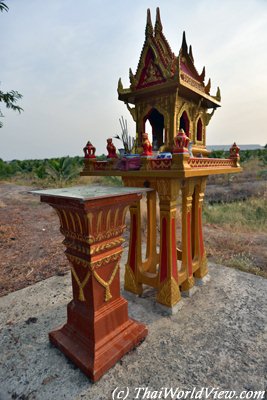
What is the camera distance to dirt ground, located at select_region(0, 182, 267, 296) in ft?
17.3

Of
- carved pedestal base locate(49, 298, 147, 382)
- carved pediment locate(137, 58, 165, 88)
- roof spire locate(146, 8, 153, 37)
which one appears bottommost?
carved pedestal base locate(49, 298, 147, 382)

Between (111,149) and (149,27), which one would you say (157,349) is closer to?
(111,149)

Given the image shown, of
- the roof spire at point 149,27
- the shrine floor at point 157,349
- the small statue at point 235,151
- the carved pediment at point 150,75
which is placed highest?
the roof spire at point 149,27

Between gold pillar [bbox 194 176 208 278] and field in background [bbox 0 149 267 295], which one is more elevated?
gold pillar [bbox 194 176 208 278]

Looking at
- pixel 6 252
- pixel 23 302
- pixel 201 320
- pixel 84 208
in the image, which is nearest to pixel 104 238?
pixel 84 208

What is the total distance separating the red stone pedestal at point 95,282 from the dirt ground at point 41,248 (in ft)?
7.81

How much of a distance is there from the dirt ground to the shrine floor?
2.87ft

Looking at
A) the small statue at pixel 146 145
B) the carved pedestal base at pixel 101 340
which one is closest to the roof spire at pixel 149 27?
the small statue at pixel 146 145

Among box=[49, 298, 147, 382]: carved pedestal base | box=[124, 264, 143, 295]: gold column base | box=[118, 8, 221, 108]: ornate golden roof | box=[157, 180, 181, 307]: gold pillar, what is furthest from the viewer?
box=[124, 264, 143, 295]: gold column base

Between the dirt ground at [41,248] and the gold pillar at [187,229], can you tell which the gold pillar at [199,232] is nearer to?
the gold pillar at [187,229]

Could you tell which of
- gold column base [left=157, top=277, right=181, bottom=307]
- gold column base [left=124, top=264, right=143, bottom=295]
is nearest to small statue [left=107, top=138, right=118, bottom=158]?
gold column base [left=124, top=264, right=143, bottom=295]

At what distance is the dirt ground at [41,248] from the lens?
17.3ft

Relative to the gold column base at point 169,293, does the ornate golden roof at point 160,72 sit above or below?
above

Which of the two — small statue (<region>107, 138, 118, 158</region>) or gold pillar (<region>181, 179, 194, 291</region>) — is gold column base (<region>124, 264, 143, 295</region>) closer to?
gold pillar (<region>181, 179, 194, 291</region>)
